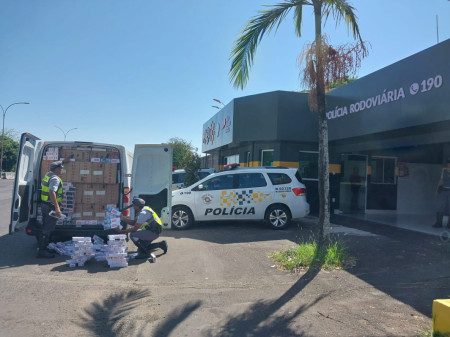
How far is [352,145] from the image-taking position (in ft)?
44.0

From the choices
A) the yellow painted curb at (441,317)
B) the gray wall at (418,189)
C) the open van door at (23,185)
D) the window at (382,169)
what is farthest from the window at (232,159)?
the yellow painted curb at (441,317)

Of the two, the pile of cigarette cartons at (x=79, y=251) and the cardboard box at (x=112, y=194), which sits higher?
the cardboard box at (x=112, y=194)

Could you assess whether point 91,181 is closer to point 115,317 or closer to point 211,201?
point 211,201

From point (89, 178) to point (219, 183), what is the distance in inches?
151

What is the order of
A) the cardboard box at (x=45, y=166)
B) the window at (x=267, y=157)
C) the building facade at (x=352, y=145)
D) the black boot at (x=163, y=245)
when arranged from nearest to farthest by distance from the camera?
the black boot at (x=163, y=245)
the cardboard box at (x=45, y=166)
the building facade at (x=352, y=145)
the window at (x=267, y=157)

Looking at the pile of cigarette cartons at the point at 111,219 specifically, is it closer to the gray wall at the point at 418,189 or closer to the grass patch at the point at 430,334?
the grass patch at the point at 430,334

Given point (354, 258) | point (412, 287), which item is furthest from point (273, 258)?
point (412, 287)

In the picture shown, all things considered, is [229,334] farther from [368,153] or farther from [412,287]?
[368,153]

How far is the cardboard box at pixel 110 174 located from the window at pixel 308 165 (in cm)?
877

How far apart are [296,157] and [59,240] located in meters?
9.52

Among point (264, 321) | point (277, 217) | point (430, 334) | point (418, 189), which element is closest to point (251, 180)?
point (277, 217)

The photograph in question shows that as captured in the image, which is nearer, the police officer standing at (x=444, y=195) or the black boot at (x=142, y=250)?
the black boot at (x=142, y=250)

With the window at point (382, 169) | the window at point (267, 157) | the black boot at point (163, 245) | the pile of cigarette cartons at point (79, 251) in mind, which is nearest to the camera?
the pile of cigarette cartons at point (79, 251)

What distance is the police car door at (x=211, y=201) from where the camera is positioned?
10.5 metres
